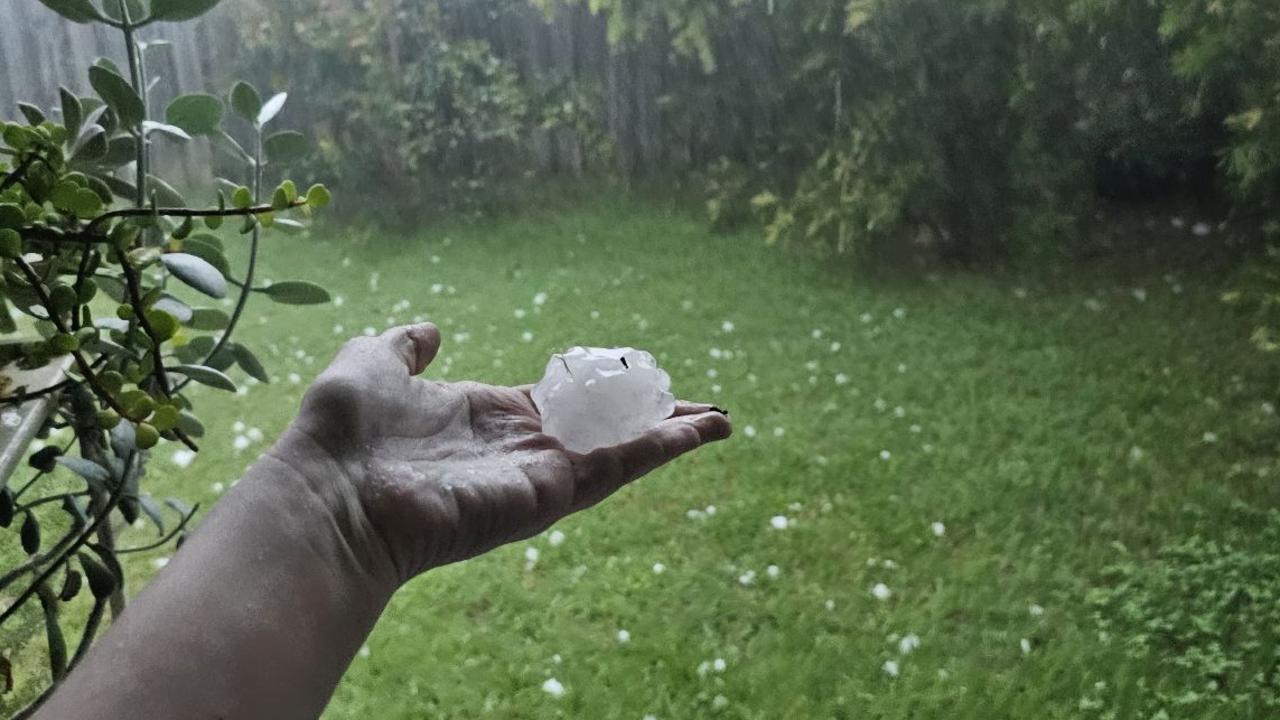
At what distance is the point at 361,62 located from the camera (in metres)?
2.43

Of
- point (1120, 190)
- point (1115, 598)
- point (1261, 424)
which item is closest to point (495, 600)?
point (1115, 598)

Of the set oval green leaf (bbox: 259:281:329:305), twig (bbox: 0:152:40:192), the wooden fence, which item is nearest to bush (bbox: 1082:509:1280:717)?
oval green leaf (bbox: 259:281:329:305)

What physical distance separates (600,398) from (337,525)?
256 mm

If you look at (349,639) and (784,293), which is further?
(784,293)

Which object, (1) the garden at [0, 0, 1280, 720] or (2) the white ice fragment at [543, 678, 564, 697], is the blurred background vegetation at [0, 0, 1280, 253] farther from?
(2) the white ice fragment at [543, 678, 564, 697]

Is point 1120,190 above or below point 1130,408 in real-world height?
above

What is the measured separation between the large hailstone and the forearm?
207 mm

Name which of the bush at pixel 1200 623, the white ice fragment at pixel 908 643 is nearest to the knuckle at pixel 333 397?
the white ice fragment at pixel 908 643

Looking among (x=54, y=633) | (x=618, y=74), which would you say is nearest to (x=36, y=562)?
(x=54, y=633)

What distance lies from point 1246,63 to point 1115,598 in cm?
104

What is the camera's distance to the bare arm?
23.1 inches

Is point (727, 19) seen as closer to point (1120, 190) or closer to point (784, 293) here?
point (784, 293)

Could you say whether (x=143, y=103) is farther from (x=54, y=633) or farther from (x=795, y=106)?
(x=795, y=106)

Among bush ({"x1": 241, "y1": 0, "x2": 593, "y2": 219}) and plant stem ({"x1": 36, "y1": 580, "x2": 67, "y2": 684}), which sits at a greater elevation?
bush ({"x1": 241, "y1": 0, "x2": 593, "y2": 219})
